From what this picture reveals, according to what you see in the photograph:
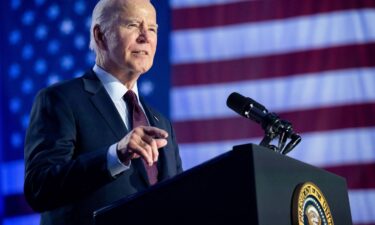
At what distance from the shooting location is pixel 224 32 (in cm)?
339

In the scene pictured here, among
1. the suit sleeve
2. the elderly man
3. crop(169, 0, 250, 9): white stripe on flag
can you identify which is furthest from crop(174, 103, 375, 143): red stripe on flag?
the suit sleeve

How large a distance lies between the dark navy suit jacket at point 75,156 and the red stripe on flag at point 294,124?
1.57 metres

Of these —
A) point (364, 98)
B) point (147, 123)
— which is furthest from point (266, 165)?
point (364, 98)

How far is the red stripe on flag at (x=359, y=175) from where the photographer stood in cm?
299

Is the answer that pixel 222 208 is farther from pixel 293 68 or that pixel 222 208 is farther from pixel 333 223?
pixel 293 68

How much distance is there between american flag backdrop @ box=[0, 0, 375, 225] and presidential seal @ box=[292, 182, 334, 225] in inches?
75.3

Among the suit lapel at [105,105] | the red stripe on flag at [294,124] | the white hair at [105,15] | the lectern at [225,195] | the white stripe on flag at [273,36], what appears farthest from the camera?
the white stripe on flag at [273,36]

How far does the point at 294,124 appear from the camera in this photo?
10.2ft

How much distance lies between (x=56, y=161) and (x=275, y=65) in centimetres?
213

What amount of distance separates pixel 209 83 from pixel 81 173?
7.02 feet

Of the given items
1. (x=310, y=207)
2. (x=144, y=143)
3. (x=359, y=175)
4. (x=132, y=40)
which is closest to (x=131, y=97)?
(x=132, y=40)

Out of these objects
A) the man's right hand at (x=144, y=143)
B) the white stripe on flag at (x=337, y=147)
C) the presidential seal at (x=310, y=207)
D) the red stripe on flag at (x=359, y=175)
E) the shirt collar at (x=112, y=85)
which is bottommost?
the red stripe on flag at (x=359, y=175)

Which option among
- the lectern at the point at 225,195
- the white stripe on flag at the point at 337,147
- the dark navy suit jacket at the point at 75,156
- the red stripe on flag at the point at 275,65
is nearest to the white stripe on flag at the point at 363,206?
the white stripe on flag at the point at 337,147

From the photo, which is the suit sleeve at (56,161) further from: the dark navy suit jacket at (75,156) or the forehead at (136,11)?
the forehead at (136,11)
